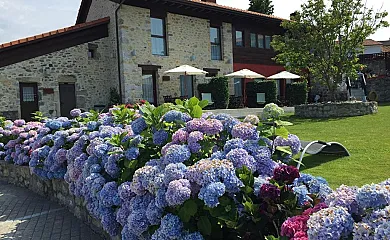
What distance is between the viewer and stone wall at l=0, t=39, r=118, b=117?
1410cm

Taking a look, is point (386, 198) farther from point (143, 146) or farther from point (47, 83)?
point (47, 83)

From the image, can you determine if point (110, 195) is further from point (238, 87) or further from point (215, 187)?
point (238, 87)

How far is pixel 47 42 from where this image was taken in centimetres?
1486

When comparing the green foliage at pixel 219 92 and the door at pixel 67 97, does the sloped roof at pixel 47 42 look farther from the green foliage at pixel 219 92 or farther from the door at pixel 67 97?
the green foliage at pixel 219 92

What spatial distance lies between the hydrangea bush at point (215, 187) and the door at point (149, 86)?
13269mm

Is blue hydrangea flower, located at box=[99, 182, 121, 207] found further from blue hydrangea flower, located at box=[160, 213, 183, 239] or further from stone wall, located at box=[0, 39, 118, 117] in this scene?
stone wall, located at box=[0, 39, 118, 117]

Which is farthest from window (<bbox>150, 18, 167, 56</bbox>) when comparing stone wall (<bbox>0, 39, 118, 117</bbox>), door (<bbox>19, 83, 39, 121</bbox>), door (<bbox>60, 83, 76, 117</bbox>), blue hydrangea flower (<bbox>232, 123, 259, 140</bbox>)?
blue hydrangea flower (<bbox>232, 123, 259, 140</bbox>)

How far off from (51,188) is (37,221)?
40.9 inches

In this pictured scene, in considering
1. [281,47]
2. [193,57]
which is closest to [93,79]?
[193,57]

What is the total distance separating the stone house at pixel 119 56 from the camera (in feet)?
47.6

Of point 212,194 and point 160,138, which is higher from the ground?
point 160,138

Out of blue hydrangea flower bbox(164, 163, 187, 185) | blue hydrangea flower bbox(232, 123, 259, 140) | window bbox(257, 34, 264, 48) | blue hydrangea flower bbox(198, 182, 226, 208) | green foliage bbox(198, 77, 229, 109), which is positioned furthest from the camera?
window bbox(257, 34, 264, 48)

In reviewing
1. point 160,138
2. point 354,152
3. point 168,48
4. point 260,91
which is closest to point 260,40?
point 260,91

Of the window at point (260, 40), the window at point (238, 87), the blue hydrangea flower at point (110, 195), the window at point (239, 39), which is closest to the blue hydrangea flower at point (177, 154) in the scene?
the blue hydrangea flower at point (110, 195)
